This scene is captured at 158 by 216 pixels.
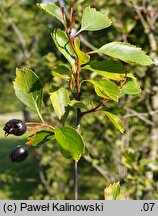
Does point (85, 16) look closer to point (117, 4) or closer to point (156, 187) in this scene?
point (156, 187)

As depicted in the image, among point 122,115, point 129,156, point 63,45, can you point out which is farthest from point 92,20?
point 122,115

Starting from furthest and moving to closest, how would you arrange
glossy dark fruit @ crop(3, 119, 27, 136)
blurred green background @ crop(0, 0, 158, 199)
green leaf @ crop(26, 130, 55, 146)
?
1. blurred green background @ crop(0, 0, 158, 199)
2. green leaf @ crop(26, 130, 55, 146)
3. glossy dark fruit @ crop(3, 119, 27, 136)

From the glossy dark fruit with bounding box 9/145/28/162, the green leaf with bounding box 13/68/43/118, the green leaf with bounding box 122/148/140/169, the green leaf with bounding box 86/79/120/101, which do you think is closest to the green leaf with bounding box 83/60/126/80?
the green leaf with bounding box 86/79/120/101

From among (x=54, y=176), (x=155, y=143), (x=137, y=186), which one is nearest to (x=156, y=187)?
(x=137, y=186)

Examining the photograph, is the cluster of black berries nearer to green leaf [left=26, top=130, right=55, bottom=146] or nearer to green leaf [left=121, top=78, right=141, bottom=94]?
green leaf [left=26, top=130, right=55, bottom=146]

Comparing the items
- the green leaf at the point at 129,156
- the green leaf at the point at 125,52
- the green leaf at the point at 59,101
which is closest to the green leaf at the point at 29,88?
the green leaf at the point at 59,101

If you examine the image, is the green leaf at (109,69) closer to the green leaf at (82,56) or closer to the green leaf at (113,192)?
the green leaf at (82,56)
